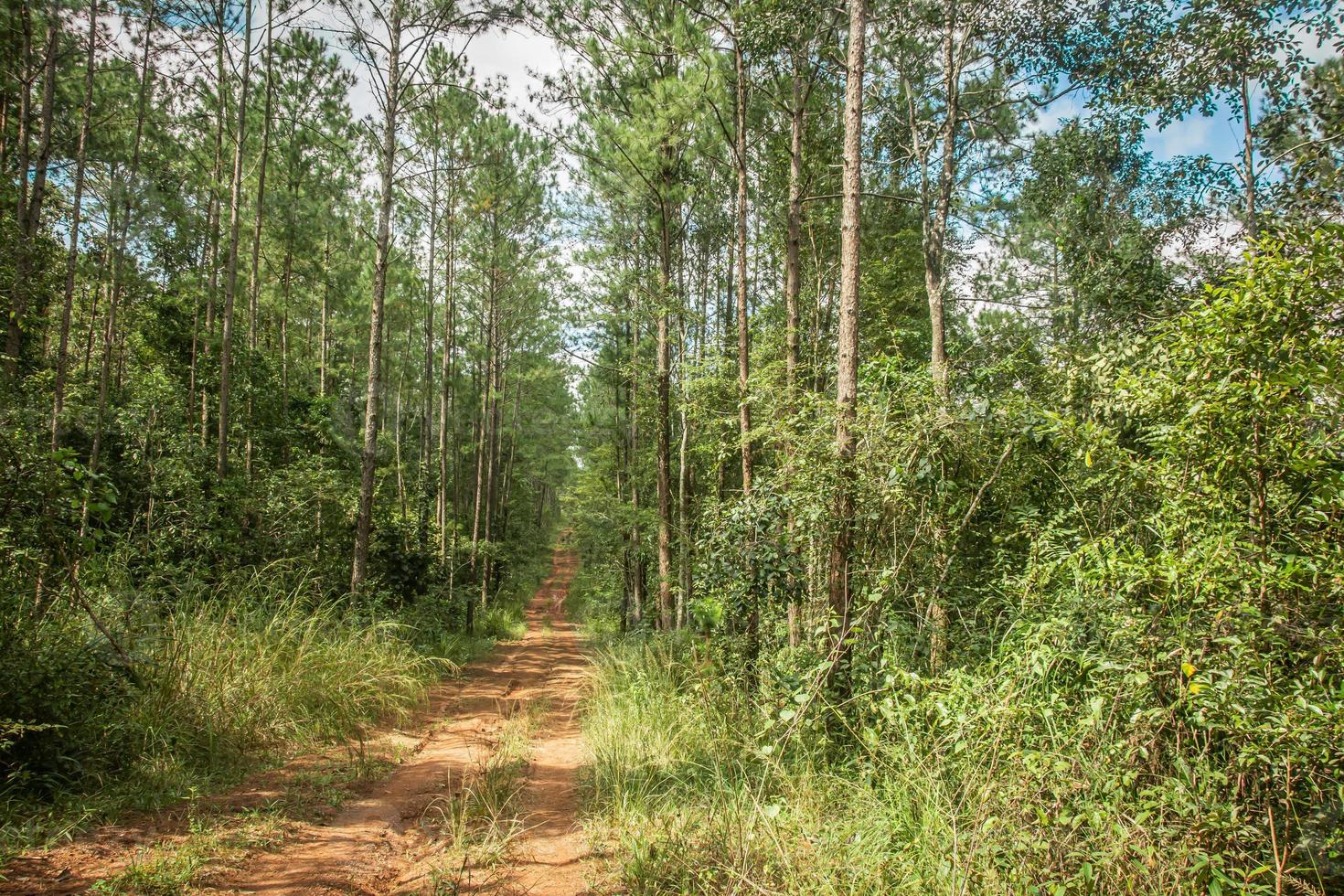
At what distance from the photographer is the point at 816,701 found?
477 centimetres

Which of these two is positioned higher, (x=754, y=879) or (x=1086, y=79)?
(x=1086, y=79)

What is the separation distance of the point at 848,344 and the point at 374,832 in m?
5.06

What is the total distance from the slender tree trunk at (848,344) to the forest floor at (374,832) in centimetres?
257

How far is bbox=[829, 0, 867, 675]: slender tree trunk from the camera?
5.11m

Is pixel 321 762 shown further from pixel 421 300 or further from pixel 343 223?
pixel 421 300

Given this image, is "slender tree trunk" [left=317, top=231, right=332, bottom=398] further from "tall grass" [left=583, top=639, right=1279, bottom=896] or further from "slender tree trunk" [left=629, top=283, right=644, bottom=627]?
"tall grass" [left=583, top=639, right=1279, bottom=896]

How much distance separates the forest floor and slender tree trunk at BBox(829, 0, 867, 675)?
8.44 ft

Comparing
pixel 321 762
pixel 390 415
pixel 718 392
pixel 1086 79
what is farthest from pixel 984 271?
pixel 390 415

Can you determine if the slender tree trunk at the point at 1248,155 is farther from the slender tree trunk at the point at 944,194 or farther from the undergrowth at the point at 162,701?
the undergrowth at the point at 162,701

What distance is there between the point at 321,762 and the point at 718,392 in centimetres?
849

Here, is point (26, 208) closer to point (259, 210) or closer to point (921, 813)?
point (259, 210)

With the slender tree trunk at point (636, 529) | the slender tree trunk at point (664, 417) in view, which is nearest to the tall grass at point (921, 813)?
the slender tree trunk at point (664, 417)

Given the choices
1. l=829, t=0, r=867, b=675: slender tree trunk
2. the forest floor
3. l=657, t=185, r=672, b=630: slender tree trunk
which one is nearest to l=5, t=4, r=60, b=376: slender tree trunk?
the forest floor

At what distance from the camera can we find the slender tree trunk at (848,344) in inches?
201
